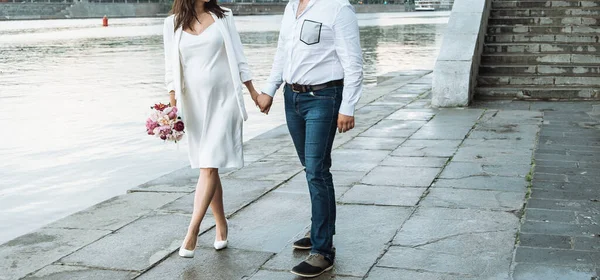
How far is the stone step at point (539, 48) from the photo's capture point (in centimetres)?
1316

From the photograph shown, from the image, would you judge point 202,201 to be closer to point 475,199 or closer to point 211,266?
point 211,266

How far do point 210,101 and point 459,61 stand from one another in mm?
7283

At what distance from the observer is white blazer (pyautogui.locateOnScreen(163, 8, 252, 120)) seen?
463 centimetres

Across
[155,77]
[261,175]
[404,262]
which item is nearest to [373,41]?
[155,77]

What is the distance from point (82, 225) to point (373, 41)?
2775 centimetres

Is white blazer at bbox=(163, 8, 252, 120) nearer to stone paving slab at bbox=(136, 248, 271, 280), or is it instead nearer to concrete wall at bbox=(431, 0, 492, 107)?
stone paving slab at bbox=(136, 248, 271, 280)

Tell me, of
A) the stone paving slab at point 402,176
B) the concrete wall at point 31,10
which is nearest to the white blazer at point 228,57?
the stone paving slab at point 402,176

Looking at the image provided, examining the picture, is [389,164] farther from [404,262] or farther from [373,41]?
[373,41]

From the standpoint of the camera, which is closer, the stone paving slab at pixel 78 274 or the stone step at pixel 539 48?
the stone paving slab at pixel 78 274

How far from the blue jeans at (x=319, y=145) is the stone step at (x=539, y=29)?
10.1 metres

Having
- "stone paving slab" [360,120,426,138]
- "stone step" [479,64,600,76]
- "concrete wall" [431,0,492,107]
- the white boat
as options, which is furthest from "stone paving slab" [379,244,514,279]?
the white boat

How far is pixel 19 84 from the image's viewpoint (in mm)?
16797

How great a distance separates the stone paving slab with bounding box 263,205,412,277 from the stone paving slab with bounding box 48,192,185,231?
4.56 ft

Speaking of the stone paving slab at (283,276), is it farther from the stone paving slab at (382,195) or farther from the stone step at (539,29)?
the stone step at (539,29)
